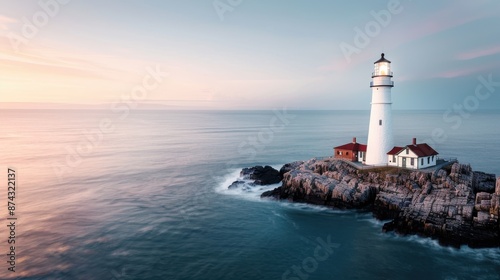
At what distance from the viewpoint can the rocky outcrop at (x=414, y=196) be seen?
27.4 m

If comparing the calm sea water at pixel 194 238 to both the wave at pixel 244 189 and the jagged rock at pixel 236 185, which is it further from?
the jagged rock at pixel 236 185

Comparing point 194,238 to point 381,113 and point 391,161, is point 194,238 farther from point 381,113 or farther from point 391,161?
point 381,113

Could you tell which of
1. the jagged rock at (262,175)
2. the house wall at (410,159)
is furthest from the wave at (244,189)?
the house wall at (410,159)

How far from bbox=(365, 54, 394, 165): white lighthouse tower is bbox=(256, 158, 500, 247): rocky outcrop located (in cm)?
317

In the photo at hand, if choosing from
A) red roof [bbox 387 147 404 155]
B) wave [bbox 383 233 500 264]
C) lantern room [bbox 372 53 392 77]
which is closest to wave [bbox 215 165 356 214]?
wave [bbox 383 233 500 264]

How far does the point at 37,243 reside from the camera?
90.5 ft

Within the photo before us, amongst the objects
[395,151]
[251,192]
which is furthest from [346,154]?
[251,192]

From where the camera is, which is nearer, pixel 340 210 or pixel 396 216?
pixel 396 216

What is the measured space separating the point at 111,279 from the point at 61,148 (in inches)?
3043

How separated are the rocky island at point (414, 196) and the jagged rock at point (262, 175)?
3831 mm

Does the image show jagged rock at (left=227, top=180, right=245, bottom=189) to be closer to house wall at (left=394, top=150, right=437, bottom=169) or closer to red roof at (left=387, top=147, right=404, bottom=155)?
red roof at (left=387, top=147, right=404, bottom=155)

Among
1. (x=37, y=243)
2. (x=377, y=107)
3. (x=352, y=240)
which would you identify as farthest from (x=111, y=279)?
(x=377, y=107)

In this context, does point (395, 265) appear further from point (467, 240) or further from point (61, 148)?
point (61, 148)

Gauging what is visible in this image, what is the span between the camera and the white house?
3756 centimetres
